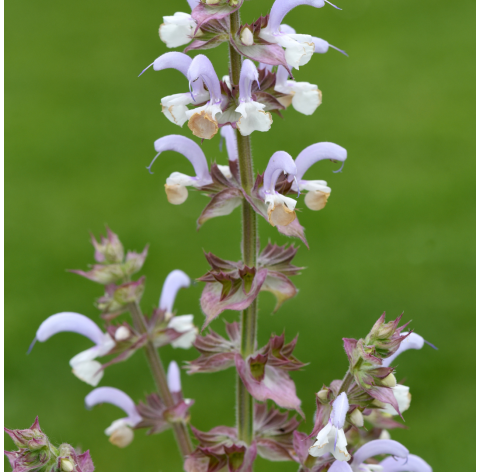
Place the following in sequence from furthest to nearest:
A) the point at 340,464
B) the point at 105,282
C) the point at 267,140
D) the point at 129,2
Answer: the point at 129,2, the point at 267,140, the point at 105,282, the point at 340,464

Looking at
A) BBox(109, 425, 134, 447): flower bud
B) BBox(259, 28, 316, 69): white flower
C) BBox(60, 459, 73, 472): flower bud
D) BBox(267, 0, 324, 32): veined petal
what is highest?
BBox(267, 0, 324, 32): veined petal

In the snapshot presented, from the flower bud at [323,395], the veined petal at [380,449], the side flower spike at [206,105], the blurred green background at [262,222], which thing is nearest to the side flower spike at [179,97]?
the side flower spike at [206,105]

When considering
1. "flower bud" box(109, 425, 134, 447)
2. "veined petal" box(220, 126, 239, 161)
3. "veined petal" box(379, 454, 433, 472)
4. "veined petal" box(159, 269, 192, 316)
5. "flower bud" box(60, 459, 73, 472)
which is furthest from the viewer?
"veined petal" box(159, 269, 192, 316)

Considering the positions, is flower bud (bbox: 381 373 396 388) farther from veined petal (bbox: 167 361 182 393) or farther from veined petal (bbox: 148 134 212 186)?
veined petal (bbox: 167 361 182 393)

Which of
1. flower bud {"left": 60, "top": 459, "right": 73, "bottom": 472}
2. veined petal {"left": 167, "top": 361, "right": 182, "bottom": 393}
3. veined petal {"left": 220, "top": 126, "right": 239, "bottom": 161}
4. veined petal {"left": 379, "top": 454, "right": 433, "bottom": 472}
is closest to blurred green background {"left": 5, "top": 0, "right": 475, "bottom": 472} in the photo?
veined petal {"left": 167, "top": 361, "right": 182, "bottom": 393}

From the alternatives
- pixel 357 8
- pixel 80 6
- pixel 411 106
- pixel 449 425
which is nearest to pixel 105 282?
pixel 449 425

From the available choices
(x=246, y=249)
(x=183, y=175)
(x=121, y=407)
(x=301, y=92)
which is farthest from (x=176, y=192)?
(x=121, y=407)

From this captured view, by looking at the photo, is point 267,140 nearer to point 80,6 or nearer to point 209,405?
point 209,405
